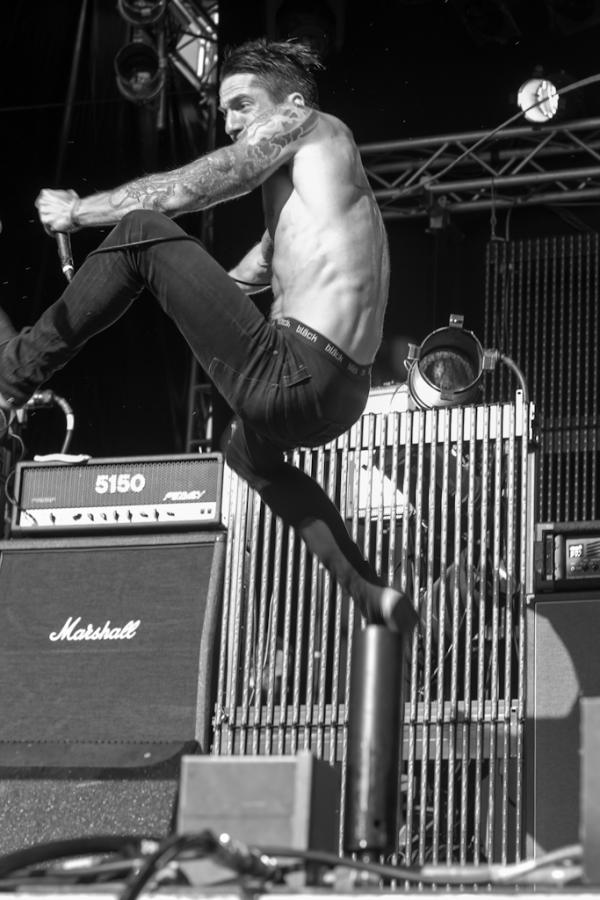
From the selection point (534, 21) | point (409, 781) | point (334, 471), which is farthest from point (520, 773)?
point (534, 21)

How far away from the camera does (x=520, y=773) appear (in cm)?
343

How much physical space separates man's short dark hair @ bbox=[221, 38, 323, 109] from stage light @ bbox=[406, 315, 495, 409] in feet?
6.13

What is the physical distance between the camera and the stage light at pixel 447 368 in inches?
192

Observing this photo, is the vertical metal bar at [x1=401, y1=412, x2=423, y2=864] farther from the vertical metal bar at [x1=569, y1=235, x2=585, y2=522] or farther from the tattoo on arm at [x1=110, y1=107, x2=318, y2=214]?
the vertical metal bar at [x1=569, y1=235, x2=585, y2=522]

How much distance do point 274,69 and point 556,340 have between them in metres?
4.82

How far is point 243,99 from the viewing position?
2957mm

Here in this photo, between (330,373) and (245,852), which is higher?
(330,373)

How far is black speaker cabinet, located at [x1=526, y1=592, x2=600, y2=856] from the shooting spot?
3.37 meters

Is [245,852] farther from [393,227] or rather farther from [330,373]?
[393,227]

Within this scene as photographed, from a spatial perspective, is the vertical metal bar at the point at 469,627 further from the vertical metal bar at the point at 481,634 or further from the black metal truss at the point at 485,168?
the black metal truss at the point at 485,168

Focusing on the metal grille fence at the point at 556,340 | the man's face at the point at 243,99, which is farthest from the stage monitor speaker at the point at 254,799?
the metal grille fence at the point at 556,340

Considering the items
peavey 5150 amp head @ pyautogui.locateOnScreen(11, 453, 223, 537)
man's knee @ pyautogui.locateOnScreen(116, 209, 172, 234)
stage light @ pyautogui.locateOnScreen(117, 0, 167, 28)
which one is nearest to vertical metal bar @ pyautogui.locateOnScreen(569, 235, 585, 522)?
stage light @ pyautogui.locateOnScreen(117, 0, 167, 28)

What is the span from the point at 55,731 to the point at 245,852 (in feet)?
8.32

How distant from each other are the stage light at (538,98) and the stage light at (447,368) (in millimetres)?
1684
